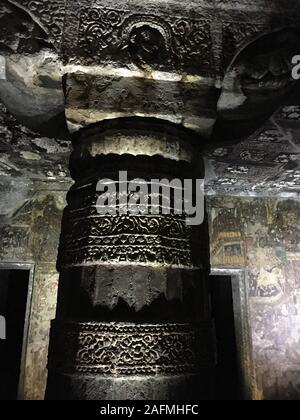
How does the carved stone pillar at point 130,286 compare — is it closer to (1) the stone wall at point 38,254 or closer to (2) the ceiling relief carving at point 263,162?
(2) the ceiling relief carving at point 263,162

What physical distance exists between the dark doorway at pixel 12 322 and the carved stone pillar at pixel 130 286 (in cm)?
499

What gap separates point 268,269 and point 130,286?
345cm

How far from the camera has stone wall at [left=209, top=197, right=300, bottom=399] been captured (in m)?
4.30

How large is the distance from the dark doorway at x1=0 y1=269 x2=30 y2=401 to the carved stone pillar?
499 centimetres

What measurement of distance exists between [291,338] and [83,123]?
157 inches

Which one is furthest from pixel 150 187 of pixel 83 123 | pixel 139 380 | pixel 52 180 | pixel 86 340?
pixel 52 180

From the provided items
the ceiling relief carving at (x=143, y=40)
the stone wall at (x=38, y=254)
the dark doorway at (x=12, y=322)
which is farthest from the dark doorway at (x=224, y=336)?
the ceiling relief carving at (x=143, y=40)

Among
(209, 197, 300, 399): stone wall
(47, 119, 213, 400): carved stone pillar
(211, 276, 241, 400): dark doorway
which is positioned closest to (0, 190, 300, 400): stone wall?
(209, 197, 300, 399): stone wall

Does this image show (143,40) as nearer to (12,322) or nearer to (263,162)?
(263,162)

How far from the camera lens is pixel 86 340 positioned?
5.09ft

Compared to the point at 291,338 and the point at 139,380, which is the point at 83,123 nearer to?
the point at 139,380

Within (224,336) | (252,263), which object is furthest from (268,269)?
(224,336)

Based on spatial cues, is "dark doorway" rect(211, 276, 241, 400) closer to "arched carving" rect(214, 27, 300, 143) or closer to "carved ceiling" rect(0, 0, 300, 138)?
"arched carving" rect(214, 27, 300, 143)

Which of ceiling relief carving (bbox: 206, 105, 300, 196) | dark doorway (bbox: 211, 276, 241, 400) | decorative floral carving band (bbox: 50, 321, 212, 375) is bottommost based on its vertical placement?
decorative floral carving band (bbox: 50, 321, 212, 375)
